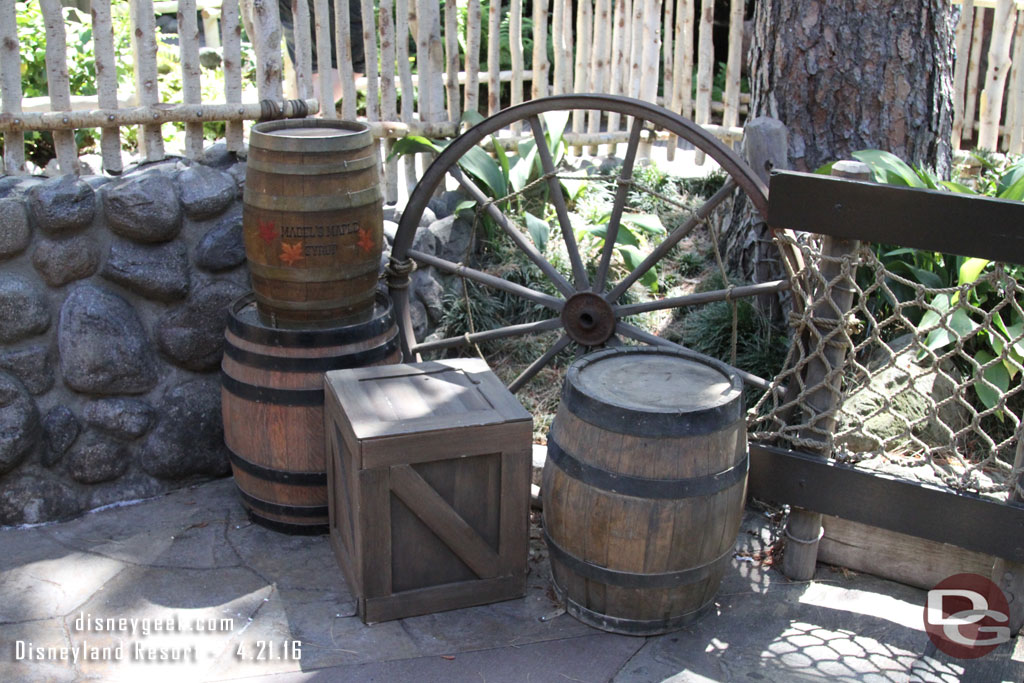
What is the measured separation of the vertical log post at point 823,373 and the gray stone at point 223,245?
6.63 feet

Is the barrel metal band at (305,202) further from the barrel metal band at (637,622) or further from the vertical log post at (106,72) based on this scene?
the barrel metal band at (637,622)

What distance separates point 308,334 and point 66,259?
0.93 metres

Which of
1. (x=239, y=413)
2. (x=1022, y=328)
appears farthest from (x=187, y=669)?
(x=1022, y=328)

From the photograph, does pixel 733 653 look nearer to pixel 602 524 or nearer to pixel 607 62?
pixel 602 524

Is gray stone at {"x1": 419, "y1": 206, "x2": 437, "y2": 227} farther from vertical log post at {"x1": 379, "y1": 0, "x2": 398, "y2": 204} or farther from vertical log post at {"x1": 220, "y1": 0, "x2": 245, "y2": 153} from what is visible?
vertical log post at {"x1": 220, "y1": 0, "x2": 245, "y2": 153}

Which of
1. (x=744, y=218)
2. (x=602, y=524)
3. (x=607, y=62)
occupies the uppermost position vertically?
(x=607, y=62)

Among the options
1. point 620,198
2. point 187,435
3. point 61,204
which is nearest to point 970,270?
point 620,198

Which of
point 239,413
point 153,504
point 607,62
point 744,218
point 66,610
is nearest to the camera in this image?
point 66,610

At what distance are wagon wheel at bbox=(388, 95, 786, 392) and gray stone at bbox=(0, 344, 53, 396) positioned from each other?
1220 mm

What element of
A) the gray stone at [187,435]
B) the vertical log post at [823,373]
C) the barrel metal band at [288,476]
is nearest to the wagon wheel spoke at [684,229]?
the vertical log post at [823,373]

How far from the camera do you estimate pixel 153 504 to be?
12.1ft

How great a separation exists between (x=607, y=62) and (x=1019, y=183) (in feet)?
8.12

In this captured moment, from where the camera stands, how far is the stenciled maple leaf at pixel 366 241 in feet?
11.0

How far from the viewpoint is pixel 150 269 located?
11.9ft
